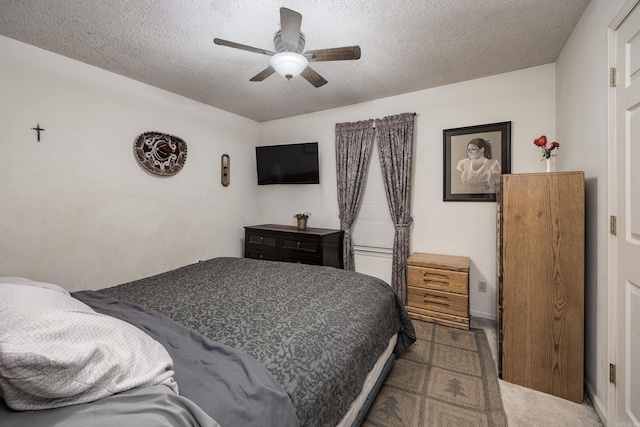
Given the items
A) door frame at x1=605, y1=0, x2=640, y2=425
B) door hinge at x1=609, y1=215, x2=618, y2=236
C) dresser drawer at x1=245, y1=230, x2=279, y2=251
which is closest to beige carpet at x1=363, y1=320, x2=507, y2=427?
door frame at x1=605, y1=0, x2=640, y2=425

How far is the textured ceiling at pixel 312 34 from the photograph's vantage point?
1837mm

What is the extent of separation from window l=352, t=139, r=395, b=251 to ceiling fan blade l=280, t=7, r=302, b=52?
6.44 ft

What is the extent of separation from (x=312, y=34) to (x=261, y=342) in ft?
7.13

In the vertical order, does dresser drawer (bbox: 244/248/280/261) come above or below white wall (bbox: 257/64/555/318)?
below

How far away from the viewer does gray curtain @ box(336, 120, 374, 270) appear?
355 cm

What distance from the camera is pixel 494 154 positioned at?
9.41 ft

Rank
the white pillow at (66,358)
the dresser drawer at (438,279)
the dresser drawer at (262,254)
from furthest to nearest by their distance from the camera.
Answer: the dresser drawer at (262,254) < the dresser drawer at (438,279) < the white pillow at (66,358)

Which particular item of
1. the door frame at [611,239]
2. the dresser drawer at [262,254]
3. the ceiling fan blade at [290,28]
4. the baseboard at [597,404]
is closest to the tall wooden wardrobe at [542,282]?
the baseboard at [597,404]

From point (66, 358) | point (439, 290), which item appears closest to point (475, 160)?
point (439, 290)

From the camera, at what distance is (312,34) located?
2.12 meters

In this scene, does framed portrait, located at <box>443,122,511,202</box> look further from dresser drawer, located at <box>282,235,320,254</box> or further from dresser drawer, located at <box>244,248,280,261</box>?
dresser drawer, located at <box>244,248,280,261</box>

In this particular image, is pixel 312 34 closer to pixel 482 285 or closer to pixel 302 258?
pixel 302 258

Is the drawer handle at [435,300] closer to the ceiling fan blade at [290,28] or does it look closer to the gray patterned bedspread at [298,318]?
the gray patterned bedspread at [298,318]

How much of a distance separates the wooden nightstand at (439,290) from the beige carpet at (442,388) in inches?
11.2
